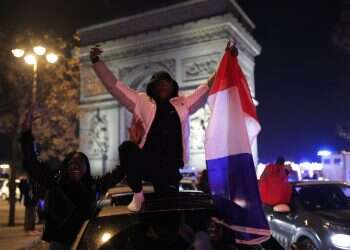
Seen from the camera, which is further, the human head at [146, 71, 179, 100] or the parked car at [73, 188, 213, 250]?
the human head at [146, 71, 179, 100]

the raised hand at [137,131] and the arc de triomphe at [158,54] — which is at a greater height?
the arc de triomphe at [158,54]

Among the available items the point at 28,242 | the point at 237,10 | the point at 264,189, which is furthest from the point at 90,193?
the point at 237,10

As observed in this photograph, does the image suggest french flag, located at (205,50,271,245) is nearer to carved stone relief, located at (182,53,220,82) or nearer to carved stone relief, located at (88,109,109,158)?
carved stone relief, located at (182,53,220,82)

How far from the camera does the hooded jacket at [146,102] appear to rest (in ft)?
15.2

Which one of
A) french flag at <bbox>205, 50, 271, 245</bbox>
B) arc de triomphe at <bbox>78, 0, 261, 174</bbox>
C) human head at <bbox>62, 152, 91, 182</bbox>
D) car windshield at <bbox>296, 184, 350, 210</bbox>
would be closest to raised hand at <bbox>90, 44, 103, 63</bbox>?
human head at <bbox>62, 152, 91, 182</bbox>

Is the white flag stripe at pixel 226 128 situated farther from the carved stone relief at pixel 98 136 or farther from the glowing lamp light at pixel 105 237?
the carved stone relief at pixel 98 136

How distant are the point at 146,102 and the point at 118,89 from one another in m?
0.36

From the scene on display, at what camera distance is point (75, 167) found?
16.1 feet

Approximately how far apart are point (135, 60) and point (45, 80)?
13.3 meters

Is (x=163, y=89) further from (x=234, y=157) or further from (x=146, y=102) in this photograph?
(x=234, y=157)

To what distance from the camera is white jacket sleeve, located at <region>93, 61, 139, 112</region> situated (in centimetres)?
483

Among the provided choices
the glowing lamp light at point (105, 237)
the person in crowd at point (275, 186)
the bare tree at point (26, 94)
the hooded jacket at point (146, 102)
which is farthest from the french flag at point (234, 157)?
the bare tree at point (26, 94)

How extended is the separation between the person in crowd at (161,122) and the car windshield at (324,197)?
4.69m

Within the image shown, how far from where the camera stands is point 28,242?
1314 centimetres
